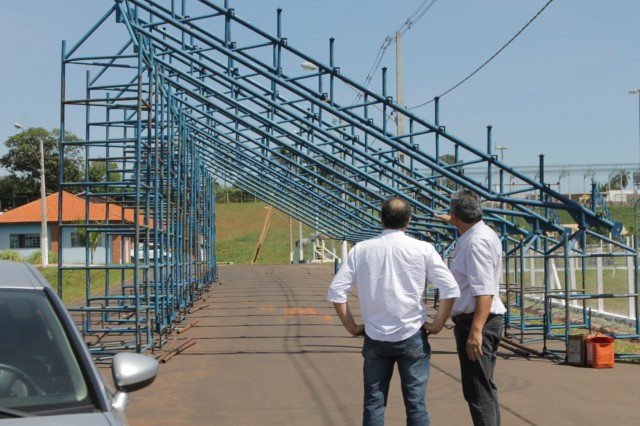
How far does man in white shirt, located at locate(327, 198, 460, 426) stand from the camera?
5160mm

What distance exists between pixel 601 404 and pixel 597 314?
31.1 feet

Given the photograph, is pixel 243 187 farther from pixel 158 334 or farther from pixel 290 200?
pixel 158 334

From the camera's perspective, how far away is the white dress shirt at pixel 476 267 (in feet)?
18.8

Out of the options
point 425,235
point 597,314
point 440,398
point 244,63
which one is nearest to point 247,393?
point 440,398

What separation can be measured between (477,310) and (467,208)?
811 mm

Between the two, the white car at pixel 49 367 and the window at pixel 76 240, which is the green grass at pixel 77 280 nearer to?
the window at pixel 76 240

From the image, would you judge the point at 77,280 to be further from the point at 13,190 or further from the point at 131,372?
the point at 13,190

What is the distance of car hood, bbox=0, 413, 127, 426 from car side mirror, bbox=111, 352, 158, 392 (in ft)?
0.95

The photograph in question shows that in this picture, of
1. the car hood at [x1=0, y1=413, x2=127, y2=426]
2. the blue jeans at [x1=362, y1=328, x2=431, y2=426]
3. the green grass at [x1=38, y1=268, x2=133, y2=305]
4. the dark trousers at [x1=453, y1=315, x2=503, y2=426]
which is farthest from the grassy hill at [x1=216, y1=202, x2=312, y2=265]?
the car hood at [x1=0, y1=413, x2=127, y2=426]

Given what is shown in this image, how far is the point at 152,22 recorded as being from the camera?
14.6 meters

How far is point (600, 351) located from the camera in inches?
432

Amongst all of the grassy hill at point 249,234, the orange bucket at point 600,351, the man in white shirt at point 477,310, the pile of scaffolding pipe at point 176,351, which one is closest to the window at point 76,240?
the grassy hill at point 249,234

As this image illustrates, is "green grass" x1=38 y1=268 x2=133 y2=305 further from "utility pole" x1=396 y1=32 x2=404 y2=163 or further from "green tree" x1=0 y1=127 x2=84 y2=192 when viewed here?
"green tree" x1=0 y1=127 x2=84 y2=192

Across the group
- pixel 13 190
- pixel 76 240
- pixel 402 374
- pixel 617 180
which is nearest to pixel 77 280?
pixel 76 240
